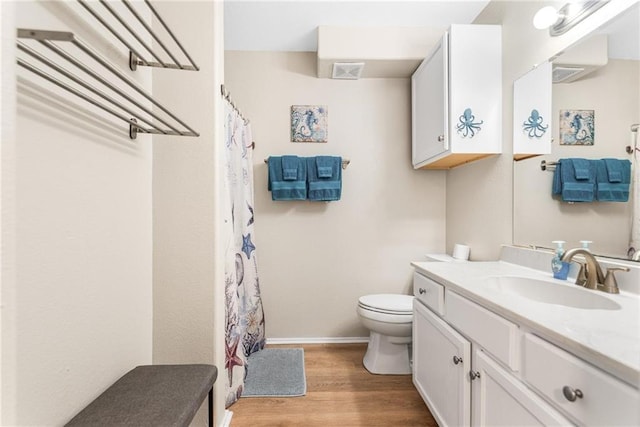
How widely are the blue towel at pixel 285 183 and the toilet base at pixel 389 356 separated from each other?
114 cm

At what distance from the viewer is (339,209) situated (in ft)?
8.16

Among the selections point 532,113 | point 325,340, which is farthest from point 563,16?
point 325,340

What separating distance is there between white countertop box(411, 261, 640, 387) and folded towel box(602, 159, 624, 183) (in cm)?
44

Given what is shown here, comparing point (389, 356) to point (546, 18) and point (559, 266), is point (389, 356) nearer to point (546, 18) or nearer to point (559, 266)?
point (559, 266)

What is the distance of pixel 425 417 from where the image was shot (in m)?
1.60

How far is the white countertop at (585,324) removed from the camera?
63cm

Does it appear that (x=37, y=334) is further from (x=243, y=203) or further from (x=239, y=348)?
(x=243, y=203)

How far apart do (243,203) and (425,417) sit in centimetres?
162

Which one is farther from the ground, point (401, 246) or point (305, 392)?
point (401, 246)

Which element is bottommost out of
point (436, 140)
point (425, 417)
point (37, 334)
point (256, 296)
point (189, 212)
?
point (425, 417)

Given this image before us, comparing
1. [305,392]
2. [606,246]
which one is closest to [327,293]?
[305,392]

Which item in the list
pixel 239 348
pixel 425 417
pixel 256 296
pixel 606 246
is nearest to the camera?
pixel 606 246

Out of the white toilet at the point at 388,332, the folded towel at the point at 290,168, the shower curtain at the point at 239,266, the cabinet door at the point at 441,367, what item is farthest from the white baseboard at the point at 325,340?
the folded towel at the point at 290,168

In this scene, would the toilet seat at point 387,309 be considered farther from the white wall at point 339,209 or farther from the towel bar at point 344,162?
the towel bar at point 344,162
